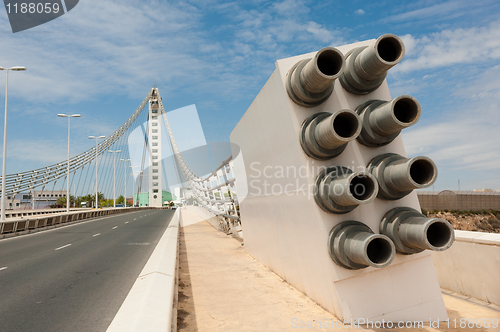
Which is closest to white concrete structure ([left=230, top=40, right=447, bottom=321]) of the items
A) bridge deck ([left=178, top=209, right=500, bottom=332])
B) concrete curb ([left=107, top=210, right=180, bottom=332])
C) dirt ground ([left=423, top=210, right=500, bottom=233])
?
bridge deck ([left=178, top=209, right=500, bottom=332])

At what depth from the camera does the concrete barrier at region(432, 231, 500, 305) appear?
4.97 m

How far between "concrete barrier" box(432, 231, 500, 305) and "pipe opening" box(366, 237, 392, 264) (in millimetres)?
1846

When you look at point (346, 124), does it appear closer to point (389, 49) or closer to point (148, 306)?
point (389, 49)

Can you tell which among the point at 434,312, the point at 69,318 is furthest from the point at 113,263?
the point at 434,312

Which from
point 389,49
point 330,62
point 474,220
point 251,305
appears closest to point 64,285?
point 251,305

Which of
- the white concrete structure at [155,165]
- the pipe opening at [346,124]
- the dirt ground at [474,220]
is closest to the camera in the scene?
the pipe opening at [346,124]

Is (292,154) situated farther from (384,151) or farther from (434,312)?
(434,312)

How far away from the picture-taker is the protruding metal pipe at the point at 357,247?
3.89 metres

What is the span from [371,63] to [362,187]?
147cm

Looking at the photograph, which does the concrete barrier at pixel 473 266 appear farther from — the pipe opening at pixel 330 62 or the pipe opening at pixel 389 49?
the pipe opening at pixel 330 62

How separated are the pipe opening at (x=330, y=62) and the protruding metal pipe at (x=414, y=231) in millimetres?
1892

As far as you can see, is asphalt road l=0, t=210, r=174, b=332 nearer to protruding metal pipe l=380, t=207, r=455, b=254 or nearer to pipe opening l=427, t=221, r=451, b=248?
protruding metal pipe l=380, t=207, r=455, b=254

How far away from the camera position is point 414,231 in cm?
402

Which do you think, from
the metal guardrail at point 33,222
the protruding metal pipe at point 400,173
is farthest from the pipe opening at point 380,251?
the metal guardrail at point 33,222
